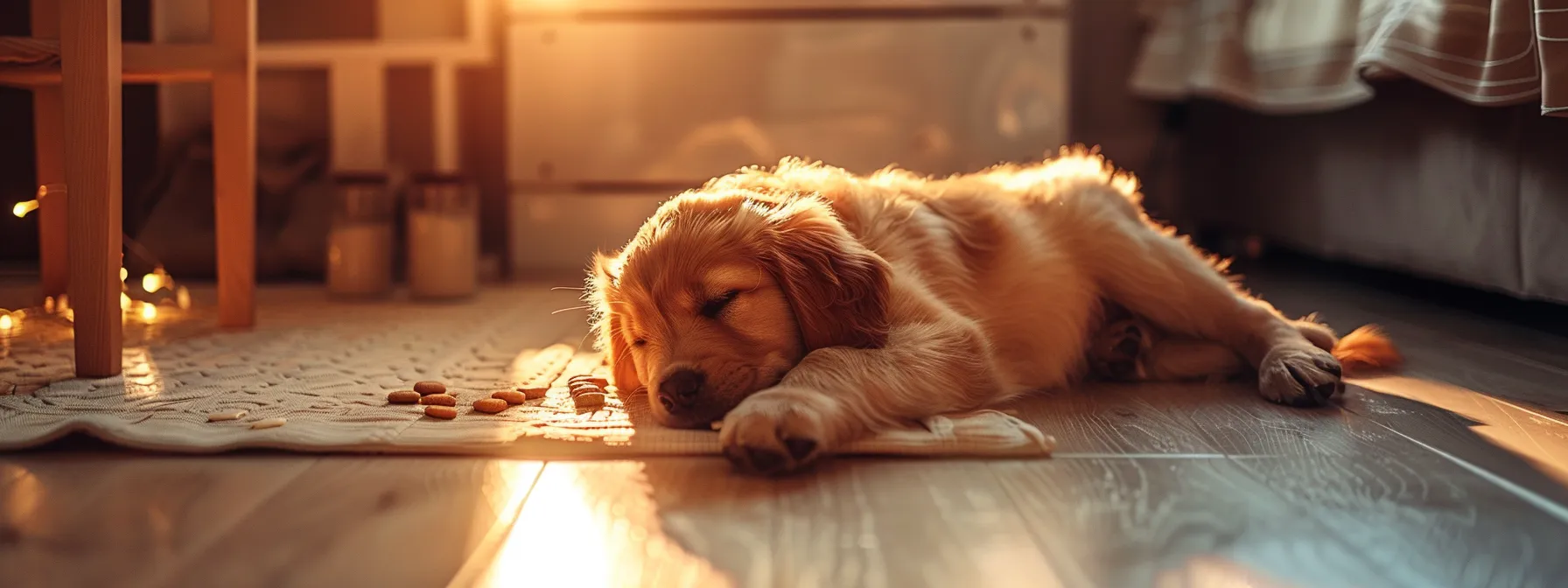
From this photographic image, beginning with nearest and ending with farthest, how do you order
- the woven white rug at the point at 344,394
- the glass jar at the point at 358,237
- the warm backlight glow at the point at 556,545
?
the warm backlight glow at the point at 556,545
the woven white rug at the point at 344,394
the glass jar at the point at 358,237

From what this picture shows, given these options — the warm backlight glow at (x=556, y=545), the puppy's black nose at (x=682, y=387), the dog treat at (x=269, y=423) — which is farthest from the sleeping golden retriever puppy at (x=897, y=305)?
the dog treat at (x=269, y=423)

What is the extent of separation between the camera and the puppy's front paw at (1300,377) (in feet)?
6.46

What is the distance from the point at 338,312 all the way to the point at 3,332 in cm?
84

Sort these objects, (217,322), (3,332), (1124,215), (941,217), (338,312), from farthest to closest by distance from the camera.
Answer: (338,312) → (217,322) → (3,332) → (1124,215) → (941,217)

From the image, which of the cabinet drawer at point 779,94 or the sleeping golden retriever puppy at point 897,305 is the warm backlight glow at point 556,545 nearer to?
the sleeping golden retriever puppy at point 897,305

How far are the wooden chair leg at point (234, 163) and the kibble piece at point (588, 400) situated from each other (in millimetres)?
1417

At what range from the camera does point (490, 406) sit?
187cm

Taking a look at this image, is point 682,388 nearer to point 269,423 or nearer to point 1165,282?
point 269,423

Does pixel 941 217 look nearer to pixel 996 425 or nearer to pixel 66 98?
pixel 996 425

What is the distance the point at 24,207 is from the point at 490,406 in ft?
5.67

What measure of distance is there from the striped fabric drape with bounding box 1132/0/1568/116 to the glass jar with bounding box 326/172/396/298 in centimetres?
293

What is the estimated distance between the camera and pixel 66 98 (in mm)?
2080

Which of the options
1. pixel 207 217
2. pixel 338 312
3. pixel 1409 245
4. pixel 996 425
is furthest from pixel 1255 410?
pixel 207 217

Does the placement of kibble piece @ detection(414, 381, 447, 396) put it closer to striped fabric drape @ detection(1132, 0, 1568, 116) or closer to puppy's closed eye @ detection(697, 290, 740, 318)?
puppy's closed eye @ detection(697, 290, 740, 318)
